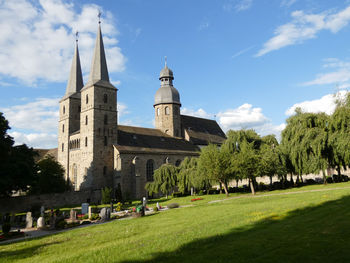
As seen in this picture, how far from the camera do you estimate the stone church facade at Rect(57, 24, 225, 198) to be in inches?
1667

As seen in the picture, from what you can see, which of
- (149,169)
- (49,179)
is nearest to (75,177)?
(49,179)

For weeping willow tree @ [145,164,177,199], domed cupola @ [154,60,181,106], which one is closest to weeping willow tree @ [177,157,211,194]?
weeping willow tree @ [145,164,177,199]

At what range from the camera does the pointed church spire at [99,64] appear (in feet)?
150

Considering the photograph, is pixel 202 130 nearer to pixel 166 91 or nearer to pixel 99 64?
pixel 166 91

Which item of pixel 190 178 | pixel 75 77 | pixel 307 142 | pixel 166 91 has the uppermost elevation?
pixel 75 77

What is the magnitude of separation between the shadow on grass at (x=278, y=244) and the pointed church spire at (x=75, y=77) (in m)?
45.7

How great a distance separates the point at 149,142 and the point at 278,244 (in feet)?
137

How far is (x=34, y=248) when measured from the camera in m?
11.7

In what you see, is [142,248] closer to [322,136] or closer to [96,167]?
[322,136]

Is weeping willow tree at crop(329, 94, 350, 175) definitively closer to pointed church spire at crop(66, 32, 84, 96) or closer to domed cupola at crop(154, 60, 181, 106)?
domed cupola at crop(154, 60, 181, 106)

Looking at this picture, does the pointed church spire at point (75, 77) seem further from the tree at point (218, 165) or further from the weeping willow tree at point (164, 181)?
the tree at point (218, 165)

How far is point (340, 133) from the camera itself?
2761 centimetres

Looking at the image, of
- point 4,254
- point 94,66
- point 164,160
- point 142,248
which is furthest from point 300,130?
point 94,66

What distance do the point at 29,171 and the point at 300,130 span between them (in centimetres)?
2903
